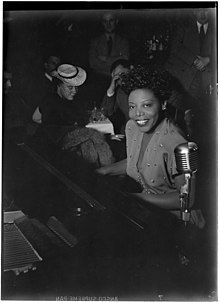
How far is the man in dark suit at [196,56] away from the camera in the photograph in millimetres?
1727

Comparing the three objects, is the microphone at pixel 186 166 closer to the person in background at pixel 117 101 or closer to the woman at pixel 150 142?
the woman at pixel 150 142

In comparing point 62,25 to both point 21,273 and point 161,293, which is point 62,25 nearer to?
point 21,273

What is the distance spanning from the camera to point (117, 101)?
68.8 inches

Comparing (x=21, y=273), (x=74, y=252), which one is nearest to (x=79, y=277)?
(x=74, y=252)

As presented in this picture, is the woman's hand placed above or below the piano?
above

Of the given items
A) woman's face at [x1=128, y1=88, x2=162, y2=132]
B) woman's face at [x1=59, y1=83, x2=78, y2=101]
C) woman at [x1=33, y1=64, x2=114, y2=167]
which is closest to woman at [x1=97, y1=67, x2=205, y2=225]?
woman's face at [x1=128, y1=88, x2=162, y2=132]

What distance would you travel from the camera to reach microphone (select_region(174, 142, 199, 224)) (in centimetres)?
171

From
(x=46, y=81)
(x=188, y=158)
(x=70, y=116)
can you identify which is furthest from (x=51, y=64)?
(x=188, y=158)

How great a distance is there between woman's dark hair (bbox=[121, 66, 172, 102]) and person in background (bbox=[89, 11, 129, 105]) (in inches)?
3.0

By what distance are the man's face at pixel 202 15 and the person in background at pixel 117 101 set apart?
33 cm

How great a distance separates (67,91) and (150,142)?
0.40 meters

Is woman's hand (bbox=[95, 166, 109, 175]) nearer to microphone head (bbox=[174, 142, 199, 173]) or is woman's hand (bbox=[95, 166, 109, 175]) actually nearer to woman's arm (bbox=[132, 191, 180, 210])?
woman's arm (bbox=[132, 191, 180, 210])

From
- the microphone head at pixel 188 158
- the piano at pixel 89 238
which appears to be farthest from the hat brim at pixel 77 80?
the microphone head at pixel 188 158

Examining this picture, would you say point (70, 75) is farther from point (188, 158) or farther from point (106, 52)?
point (188, 158)
